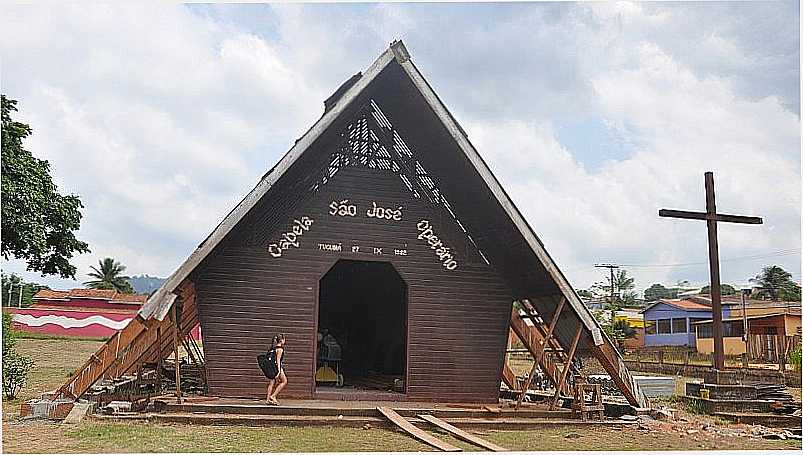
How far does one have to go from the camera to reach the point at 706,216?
535 inches

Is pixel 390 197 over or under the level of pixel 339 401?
over

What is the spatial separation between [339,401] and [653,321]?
43.2 metres

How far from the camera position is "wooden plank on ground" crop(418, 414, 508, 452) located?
8.30 meters

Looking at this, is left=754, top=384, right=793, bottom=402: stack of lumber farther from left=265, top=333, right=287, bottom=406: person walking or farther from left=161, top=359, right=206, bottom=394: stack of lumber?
left=161, top=359, right=206, bottom=394: stack of lumber

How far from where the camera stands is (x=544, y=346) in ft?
40.0

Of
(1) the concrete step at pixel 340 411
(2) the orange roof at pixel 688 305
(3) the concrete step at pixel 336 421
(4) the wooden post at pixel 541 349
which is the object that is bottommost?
(3) the concrete step at pixel 336 421

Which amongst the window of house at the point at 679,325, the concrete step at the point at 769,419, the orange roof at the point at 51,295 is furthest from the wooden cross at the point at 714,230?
the orange roof at the point at 51,295

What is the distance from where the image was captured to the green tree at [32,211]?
47.6ft

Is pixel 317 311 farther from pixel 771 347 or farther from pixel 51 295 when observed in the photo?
pixel 51 295

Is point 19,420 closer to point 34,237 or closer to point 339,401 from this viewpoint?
point 339,401

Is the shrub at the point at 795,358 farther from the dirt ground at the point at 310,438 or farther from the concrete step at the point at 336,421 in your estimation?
the concrete step at the point at 336,421

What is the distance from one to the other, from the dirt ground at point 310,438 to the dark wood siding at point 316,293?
1.91 m

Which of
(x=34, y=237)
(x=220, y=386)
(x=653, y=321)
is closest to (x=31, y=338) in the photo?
(x=34, y=237)

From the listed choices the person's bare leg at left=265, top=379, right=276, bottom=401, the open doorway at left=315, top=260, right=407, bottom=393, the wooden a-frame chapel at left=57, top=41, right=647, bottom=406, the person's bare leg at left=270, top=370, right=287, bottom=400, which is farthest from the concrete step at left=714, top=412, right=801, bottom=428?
the person's bare leg at left=265, top=379, right=276, bottom=401
